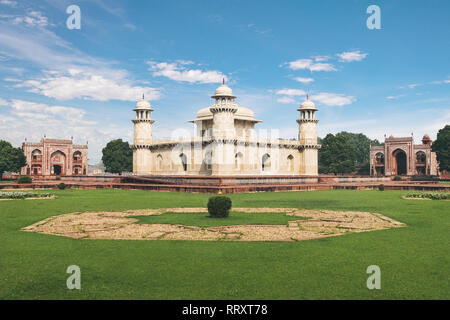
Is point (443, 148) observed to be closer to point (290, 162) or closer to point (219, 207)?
point (290, 162)

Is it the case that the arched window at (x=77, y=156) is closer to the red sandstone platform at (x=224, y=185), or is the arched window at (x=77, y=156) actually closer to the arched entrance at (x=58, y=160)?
the arched entrance at (x=58, y=160)

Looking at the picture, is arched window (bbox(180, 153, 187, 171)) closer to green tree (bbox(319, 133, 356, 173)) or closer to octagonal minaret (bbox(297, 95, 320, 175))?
octagonal minaret (bbox(297, 95, 320, 175))

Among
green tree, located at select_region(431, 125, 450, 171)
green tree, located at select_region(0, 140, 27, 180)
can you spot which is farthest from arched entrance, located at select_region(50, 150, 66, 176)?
green tree, located at select_region(431, 125, 450, 171)

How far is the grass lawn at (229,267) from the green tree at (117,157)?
48.8 metres

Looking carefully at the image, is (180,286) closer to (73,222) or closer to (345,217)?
(73,222)

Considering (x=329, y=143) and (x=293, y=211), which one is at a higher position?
(x=329, y=143)

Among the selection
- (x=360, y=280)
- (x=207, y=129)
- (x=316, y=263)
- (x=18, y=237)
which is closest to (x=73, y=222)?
(x=18, y=237)

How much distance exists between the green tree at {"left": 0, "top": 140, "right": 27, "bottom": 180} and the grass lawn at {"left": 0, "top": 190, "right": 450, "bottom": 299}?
4267 cm

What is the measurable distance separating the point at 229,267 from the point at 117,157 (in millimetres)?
52852

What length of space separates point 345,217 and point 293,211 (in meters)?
2.01

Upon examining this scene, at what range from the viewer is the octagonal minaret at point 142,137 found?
4072 centimetres

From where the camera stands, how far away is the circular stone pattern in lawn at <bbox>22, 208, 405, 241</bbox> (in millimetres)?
8508

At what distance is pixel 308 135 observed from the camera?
42.4 meters

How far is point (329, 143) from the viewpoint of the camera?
56375mm
